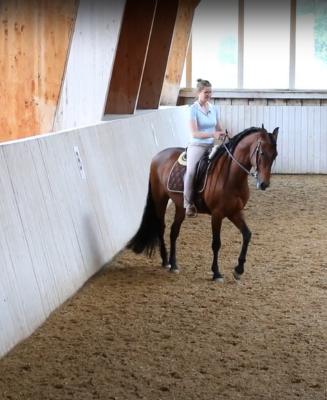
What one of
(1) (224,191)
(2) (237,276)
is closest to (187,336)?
(2) (237,276)

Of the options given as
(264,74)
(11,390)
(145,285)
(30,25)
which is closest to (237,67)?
(264,74)

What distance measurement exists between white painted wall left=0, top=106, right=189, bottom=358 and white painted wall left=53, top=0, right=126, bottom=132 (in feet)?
1.77

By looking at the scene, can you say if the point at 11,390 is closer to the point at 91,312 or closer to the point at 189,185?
the point at 91,312

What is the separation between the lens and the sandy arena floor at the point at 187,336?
4043 mm

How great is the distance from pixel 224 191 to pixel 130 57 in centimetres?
599

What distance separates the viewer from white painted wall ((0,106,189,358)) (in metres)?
4.88

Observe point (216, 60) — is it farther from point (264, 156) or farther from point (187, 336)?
point (187, 336)

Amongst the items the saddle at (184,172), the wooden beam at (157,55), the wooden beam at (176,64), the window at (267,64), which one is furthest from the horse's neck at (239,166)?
the window at (267,64)

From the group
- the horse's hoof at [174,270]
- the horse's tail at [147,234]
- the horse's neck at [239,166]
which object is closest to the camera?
the horse's neck at [239,166]

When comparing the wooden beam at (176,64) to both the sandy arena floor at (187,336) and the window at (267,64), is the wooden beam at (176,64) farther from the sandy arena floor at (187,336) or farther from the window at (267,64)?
the sandy arena floor at (187,336)

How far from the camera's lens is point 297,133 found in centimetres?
1794

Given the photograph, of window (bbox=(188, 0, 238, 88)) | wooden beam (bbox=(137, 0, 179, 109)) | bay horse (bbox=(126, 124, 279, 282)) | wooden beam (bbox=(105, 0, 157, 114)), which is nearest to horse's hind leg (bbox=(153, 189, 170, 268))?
bay horse (bbox=(126, 124, 279, 282))

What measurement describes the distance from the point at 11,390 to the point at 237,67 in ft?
50.4

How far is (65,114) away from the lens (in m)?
9.53
